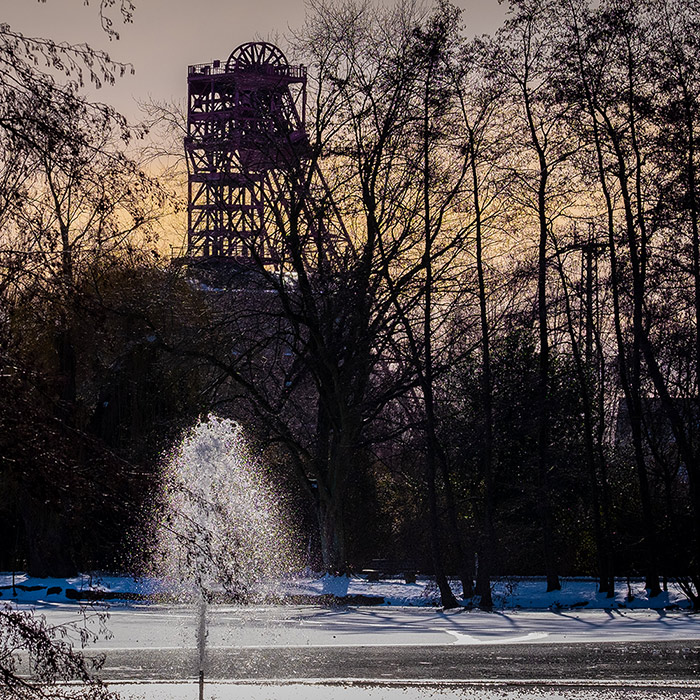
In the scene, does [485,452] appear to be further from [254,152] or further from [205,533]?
[205,533]

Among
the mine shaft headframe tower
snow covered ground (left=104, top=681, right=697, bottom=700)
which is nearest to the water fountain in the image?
snow covered ground (left=104, top=681, right=697, bottom=700)

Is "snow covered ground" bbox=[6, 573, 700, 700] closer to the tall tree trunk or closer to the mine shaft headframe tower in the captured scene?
the tall tree trunk

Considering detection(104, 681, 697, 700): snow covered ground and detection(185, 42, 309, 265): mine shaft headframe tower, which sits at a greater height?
detection(185, 42, 309, 265): mine shaft headframe tower

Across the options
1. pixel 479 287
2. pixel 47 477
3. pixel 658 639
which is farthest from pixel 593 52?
pixel 47 477

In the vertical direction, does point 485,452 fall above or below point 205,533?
above

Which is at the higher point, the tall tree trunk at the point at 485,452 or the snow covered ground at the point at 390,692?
the tall tree trunk at the point at 485,452

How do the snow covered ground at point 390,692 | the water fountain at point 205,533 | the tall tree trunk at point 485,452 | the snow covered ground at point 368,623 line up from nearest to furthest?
the water fountain at point 205,533 → the snow covered ground at point 390,692 → the snow covered ground at point 368,623 → the tall tree trunk at point 485,452

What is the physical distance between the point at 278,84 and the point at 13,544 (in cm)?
1521

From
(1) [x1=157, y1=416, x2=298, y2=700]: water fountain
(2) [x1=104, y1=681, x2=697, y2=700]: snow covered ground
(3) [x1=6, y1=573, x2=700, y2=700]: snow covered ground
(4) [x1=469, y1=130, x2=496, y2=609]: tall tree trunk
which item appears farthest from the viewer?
(4) [x1=469, y1=130, x2=496, y2=609]: tall tree trunk

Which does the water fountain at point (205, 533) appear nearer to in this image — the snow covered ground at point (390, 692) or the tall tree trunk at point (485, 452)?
the snow covered ground at point (390, 692)

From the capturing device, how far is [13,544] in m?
31.3

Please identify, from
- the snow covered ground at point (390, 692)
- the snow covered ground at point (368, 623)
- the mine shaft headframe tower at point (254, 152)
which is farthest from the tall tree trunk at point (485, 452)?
the snow covered ground at point (390, 692)

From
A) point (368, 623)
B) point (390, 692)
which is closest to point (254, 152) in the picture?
point (368, 623)

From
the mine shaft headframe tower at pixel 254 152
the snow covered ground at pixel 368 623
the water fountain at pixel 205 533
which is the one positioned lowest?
the snow covered ground at pixel 368 623
